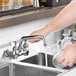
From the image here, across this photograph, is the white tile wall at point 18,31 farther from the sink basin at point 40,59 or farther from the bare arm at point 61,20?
the bare arm at point 61,20

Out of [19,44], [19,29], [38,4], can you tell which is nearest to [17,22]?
[19,29]

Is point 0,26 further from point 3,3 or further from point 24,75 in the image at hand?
point 24,75

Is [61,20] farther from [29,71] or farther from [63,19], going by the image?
[29,71]

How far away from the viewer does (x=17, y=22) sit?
1900 millimetres

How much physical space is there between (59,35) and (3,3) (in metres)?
0.71

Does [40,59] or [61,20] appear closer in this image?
[61,20]

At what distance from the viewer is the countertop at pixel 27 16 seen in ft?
5.89

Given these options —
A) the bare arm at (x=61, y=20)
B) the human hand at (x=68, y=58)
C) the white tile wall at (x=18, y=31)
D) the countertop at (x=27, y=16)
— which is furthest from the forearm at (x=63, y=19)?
the countertop at (x=27, y=16)

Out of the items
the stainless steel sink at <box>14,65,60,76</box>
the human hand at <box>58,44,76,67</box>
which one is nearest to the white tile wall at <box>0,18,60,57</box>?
the stainless steel sink at <box>14,65,60,76</box>

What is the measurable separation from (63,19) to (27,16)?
0.68 m

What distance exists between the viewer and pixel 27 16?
198 cm

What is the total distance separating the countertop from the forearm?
527mm

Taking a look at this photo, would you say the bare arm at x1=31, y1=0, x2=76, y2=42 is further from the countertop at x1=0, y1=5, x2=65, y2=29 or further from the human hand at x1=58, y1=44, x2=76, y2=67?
the countertop at x1=0, y1=5, x2=65, y2=29

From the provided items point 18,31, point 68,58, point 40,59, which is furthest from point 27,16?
point 68,58
